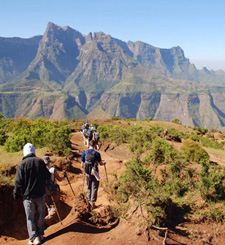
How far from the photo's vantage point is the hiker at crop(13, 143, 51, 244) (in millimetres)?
5434

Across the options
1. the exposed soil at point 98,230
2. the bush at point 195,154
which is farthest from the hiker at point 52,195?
the bush at point 195,154

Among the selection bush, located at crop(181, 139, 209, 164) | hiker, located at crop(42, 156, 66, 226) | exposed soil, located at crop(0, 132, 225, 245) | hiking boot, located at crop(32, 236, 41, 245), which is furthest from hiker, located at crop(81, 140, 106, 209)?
bush, located at crop(181, 139, 209, 164)

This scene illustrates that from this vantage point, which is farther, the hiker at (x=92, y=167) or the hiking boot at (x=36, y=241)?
the hiker at (x=92, y=167)

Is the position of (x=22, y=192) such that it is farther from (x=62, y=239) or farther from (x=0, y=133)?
(x=0, y=133)

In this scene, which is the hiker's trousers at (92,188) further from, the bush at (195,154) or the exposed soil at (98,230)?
the bush at (195,154)

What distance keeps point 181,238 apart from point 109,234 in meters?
1.90

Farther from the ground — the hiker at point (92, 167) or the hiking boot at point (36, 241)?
the hiker at point (92, 167)

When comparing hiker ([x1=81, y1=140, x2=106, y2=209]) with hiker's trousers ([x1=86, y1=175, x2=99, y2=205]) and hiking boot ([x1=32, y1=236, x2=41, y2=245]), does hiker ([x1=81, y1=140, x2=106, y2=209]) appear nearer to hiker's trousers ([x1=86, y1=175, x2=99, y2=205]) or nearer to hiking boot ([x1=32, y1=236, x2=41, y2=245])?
hiker's trousers ([x1=86, y1=175, x2=99, y2=205])

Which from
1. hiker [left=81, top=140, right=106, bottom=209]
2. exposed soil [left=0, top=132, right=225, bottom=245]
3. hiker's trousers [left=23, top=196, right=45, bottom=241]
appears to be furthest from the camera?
hiker [left=81, top=140, right=106, bottom=209]

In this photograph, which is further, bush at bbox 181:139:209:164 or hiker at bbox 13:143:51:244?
bush at bbox 181:139:209:164

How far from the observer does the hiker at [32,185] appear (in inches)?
214

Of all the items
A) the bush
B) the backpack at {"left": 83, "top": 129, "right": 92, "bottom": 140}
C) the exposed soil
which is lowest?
the bush

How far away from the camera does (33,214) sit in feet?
19.0

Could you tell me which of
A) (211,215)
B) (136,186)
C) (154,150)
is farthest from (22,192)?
(154,150)
